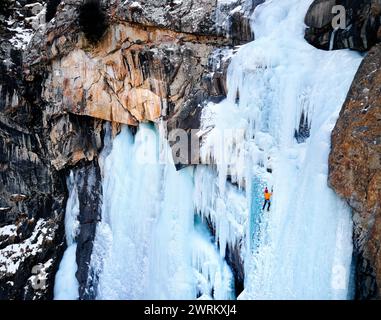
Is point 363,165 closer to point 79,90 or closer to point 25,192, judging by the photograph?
point 79,90

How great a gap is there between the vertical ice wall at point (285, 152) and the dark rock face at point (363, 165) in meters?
0.28

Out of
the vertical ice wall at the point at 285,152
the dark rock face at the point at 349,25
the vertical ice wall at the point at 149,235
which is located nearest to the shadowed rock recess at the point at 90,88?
the dark rock face at the point at 349,25

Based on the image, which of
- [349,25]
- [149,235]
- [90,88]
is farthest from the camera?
[90,88]

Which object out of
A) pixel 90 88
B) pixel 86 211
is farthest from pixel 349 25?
pixel 86 211

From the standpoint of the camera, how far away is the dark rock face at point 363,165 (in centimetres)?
642

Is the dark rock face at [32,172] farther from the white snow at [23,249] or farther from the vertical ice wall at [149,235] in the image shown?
the vertical ice wall at [149,235]

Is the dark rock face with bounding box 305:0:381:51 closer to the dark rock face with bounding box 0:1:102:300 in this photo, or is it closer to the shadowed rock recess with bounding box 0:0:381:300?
the shadowed rock recess with bounding box 0:0:381:300

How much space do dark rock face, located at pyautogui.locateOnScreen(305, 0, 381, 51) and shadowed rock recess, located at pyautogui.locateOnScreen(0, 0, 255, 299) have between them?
1.70 m

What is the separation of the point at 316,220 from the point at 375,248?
1.24m

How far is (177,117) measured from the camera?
10.7 m

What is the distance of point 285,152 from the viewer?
8781 mm

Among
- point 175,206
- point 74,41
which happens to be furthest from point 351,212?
point 74,41

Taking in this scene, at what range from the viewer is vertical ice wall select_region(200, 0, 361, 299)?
7219mm

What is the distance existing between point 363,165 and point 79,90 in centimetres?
855
